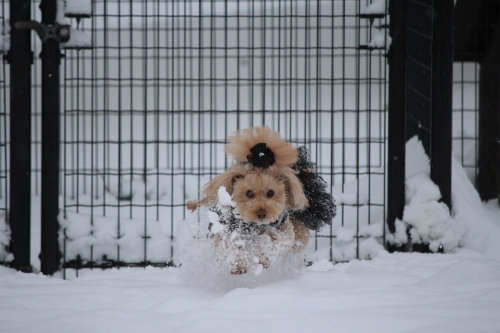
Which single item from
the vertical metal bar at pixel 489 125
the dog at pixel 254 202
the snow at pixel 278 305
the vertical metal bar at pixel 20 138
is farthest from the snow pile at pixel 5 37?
the vertical metal bar at pixel 489 125

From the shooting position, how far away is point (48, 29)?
2766 millimetres

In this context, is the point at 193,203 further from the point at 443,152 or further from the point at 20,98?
the point at 443,152

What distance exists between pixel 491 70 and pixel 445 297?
2574 mm

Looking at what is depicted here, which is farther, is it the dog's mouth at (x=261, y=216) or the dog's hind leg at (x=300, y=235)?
the dog's hind leg at (x=300, y=235)

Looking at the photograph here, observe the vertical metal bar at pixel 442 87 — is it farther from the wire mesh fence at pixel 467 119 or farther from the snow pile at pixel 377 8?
the wire mesh fence at pixel 467 119

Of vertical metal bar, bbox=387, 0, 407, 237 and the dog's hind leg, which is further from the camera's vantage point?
vertical metal bar, bbox=387, 0, 407, 237

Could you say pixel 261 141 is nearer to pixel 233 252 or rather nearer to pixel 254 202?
pixel 254 202

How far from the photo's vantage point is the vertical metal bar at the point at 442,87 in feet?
9.23

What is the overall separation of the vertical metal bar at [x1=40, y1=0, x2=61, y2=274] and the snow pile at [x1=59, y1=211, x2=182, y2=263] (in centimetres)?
11

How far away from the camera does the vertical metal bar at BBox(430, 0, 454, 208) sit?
2814 millimetres

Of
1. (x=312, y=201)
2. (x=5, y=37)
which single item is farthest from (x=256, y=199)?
(x=5, y=37)

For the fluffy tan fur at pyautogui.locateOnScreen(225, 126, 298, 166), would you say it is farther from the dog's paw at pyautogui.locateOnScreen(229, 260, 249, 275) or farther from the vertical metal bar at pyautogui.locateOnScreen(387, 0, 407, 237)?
the vertical metal bar at pyautogui.locateOnScreen(387, 0, 407, 237)

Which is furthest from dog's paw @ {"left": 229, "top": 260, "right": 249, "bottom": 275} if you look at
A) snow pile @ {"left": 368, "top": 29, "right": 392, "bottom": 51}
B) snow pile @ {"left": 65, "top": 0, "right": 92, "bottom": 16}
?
snow pile @ {"left": 65, "top": 0, "right": 92, "bottom": 16}

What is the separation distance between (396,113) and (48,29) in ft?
6.17
